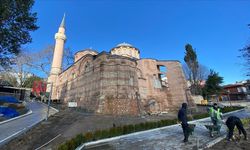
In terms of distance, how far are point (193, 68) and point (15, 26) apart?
39.4 m

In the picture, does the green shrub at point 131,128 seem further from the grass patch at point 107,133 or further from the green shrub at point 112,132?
the green shrub at point 112,132

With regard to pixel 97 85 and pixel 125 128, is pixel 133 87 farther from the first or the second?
pixel 125 128

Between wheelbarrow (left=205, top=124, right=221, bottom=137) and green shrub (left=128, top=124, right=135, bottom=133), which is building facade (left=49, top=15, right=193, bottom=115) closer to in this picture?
green shrub (left=128, top=124, right=135, bottom=133)

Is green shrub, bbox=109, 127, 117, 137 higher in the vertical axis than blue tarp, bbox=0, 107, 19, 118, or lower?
lower

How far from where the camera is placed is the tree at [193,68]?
4019 cm

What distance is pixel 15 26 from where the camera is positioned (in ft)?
42.5

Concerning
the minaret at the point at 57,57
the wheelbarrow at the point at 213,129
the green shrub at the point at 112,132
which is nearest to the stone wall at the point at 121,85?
the minaret at the point at 57,57

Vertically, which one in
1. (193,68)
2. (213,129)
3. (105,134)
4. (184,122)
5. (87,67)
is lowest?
(105,134)

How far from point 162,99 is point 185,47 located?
70.8 feet

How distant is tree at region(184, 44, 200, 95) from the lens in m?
40.2

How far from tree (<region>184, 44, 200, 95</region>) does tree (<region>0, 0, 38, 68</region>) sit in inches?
1484

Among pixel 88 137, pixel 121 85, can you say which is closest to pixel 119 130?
pixel 88 137

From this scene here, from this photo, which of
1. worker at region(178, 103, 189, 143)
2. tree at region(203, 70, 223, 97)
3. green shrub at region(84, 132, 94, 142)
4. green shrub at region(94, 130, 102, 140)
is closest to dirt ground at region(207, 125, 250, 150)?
worker at region(178, 103, 189, 143)

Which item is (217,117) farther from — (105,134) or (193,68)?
(193,68)
